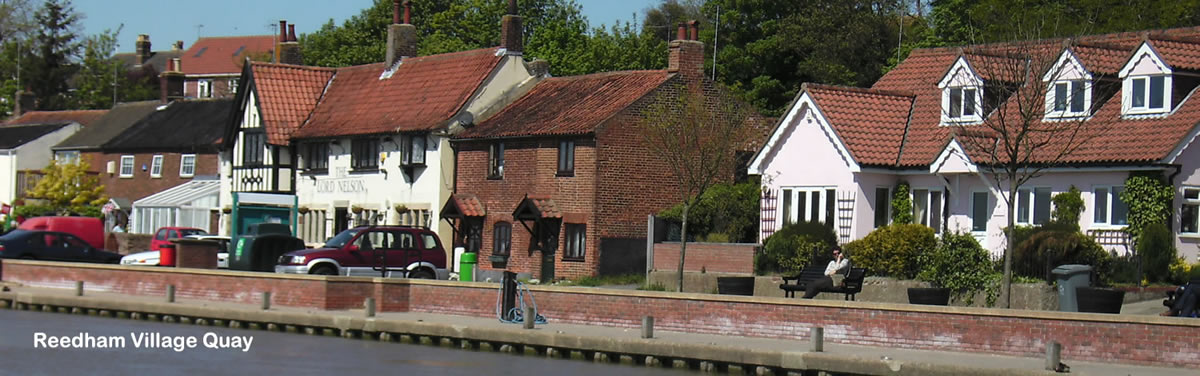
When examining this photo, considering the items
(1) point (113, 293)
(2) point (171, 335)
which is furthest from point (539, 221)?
(2) point (171, 335)

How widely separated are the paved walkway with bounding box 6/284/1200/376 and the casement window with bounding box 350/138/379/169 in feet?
57.2

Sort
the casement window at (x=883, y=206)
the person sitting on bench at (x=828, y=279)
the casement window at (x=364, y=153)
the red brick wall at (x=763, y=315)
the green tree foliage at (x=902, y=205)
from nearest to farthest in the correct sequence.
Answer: the red brick wall at (x=763, y=315), the person sitting on bench at (x=828, y=279), the green tree foliage at (x=902, y=205), the casement window at (x=883, y=206), the casement window at (x=364, y=153)

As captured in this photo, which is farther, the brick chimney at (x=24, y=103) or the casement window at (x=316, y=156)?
the brick chimney at (x=24, y=103)

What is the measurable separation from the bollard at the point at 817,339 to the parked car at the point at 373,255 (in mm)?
15017

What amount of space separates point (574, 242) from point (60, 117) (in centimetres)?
4562

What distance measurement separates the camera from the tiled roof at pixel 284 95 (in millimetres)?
54250

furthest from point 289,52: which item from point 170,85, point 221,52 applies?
point 221,52

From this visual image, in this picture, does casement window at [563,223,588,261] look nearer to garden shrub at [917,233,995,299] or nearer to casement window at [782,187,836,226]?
casement window at [782,187,836,226]

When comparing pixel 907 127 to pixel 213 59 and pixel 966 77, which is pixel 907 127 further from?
pixel 213 59

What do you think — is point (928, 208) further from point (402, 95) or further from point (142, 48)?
point (142, 48)

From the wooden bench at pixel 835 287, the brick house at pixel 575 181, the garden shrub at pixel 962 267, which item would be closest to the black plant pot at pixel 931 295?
the wooden bench at pixel 835 287

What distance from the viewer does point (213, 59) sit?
398 ft

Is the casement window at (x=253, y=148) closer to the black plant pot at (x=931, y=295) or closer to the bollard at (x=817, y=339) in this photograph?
the black plant pot at (x=931, y=295)

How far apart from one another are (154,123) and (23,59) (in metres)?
42.1
